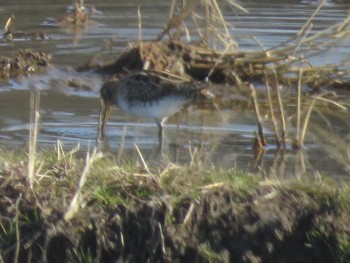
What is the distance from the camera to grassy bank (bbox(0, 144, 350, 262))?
5859mm

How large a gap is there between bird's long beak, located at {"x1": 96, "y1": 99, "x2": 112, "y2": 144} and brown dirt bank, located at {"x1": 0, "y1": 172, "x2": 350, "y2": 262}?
2849mm

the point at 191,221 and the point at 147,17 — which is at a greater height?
the point at 191,221

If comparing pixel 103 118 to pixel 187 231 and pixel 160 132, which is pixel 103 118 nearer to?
pixel 160 132

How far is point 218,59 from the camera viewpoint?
11.2 metres

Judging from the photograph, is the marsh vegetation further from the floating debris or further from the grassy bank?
the floating debris

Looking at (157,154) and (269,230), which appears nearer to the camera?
(269,230)

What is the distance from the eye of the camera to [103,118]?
9.31m

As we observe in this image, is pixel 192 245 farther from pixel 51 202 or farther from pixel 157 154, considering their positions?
pixel 157 154

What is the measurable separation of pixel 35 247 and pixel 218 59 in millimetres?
5522

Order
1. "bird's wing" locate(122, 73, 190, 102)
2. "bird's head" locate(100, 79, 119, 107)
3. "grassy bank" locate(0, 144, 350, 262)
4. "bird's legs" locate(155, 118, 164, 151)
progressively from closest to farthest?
"grassy bank" locate(0, 144, 350, 262), "bird's legs" locate(155, 118, 164, 151), "bird's wing" locate(122, 73, 190, 102), "bird's head" locate(100, 79, 119, 107)

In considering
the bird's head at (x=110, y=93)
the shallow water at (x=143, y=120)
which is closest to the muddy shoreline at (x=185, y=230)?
the shallow water at (x=143, y=120)

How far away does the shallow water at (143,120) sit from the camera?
8.48 metres

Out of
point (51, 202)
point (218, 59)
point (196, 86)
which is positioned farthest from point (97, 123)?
point (51, 202)

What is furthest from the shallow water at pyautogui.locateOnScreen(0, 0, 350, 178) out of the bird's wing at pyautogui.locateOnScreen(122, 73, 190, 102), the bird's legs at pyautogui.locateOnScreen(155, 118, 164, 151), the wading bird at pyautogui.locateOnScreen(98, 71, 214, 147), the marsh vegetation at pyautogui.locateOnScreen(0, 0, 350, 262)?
the marsh vegetation at pyautogui.locateOnScreen(0, 0, 350, 262)
